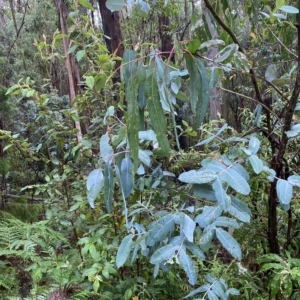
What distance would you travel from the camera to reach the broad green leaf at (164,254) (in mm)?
693

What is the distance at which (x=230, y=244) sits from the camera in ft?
2.30

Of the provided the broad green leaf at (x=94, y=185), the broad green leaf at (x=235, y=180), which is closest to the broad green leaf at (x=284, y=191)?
the broad green leaf at (x=235, y=180)

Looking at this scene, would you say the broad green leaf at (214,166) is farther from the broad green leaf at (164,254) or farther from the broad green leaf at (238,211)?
the broad green leaf at (164,254)

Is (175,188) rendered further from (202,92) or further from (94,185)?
(202,92)

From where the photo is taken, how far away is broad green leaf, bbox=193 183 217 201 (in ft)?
2.41

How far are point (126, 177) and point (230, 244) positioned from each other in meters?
0.30

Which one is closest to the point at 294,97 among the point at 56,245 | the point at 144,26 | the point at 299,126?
the point at 299,126

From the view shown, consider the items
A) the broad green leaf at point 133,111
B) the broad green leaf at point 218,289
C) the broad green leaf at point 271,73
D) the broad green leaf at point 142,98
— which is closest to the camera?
the broad green leaf at point 133,111

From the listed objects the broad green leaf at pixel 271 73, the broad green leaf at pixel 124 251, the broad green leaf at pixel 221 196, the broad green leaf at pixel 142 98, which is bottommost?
the broad green leaf at pixel 124 251

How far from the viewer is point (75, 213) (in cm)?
156

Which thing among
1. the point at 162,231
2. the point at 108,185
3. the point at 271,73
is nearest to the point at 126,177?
the point at 108,185

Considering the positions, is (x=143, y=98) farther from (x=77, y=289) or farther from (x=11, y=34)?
(x=11, y=34)

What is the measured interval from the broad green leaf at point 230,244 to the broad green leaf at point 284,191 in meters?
0.14

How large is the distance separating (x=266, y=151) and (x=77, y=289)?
36.4 inches
